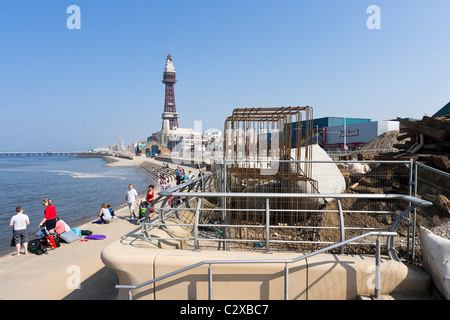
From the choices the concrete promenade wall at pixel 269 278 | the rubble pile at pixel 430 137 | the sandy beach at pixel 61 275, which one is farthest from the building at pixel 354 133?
the concrete promenade wall at pixel 269 278

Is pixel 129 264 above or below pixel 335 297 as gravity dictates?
above

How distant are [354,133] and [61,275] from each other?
193ft

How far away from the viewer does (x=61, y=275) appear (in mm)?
5891

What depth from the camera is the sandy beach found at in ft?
16.5

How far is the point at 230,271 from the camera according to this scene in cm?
337

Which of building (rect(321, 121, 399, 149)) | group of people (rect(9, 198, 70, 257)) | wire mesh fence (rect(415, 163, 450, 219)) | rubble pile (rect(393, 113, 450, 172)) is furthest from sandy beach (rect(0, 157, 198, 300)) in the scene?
building (rect(321, 121, 399, 149))

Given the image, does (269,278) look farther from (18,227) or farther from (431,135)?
(431,135)

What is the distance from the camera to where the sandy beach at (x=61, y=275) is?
5.02 meters

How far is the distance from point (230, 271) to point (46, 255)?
20.8ft

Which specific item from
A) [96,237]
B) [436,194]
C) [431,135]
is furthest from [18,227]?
[431,135]

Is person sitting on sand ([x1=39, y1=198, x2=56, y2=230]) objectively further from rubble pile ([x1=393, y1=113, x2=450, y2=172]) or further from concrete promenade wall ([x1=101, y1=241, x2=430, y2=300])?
rubble pile ([x1=393, y1=113, x2=450, y2=172])

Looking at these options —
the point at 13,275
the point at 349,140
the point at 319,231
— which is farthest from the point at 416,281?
the point at 349,140

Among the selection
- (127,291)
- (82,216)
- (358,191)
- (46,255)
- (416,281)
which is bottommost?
(82,216)
